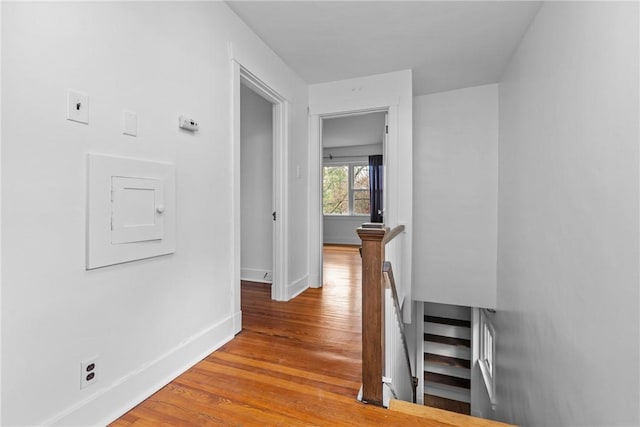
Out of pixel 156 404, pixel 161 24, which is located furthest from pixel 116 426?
pixel 161 24

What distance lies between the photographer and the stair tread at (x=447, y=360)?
484cm

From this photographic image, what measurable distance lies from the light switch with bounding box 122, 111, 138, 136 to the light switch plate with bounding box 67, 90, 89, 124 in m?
0.16

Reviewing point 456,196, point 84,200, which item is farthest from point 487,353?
point 84,200

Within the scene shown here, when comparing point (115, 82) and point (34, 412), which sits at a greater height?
point (115, 82)

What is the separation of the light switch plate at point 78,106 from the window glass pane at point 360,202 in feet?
21.4

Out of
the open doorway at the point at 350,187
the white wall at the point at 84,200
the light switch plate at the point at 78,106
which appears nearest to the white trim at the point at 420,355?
the open doorway at the point at 350,187

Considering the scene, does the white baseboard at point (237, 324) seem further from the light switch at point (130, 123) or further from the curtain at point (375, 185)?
the curtain at point (375, 185)

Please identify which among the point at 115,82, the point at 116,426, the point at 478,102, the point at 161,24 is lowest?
the point at 116,426

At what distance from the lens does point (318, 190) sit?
3.50 metres

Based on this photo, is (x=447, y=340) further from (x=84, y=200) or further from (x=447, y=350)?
(x=84, y=200)

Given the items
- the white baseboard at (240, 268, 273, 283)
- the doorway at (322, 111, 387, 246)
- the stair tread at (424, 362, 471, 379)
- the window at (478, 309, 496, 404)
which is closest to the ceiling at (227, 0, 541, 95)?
the white baseboard at (240, 268, 273, 283)

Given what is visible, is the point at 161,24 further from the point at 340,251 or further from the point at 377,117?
the point at 340,251

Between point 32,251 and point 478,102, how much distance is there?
4236 millimetres

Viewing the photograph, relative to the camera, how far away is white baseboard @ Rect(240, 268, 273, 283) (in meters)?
3.71
